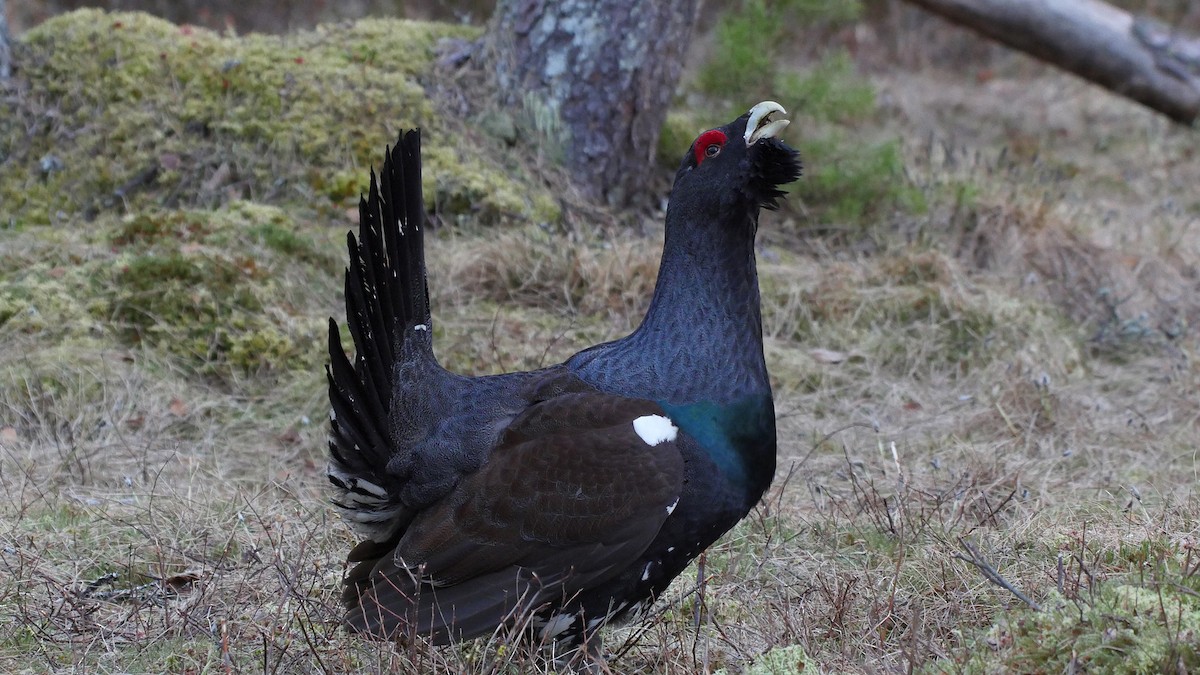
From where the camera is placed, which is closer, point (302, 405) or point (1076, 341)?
point (302, 405)

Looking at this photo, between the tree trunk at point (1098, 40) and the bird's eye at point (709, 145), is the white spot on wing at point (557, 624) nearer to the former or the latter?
the bird's eye at point (709, 145)

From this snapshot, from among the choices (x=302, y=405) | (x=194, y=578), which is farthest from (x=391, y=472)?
(x=302, y=405)

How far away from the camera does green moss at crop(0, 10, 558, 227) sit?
6.54m

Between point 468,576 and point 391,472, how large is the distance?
417 millimetres

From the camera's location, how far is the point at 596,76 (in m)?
6.71

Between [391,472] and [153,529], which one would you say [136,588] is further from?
[391,472]

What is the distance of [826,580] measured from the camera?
12.5 feet

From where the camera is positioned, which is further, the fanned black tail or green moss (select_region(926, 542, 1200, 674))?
the fanned black tail

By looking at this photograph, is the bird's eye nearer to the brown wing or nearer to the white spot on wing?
the brown wing

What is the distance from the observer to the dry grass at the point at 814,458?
10.9 feet

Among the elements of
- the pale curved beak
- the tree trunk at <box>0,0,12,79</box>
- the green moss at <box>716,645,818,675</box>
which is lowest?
the green moss at <box>716,645,818,675</box>

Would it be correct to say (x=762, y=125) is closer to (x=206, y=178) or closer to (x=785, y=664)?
(x=785, y=664)

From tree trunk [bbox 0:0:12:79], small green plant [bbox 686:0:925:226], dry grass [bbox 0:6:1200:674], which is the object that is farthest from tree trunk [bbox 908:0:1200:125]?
tree trunk [bbox 0:0:12:79]

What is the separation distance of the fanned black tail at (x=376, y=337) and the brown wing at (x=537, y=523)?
0.28 m
